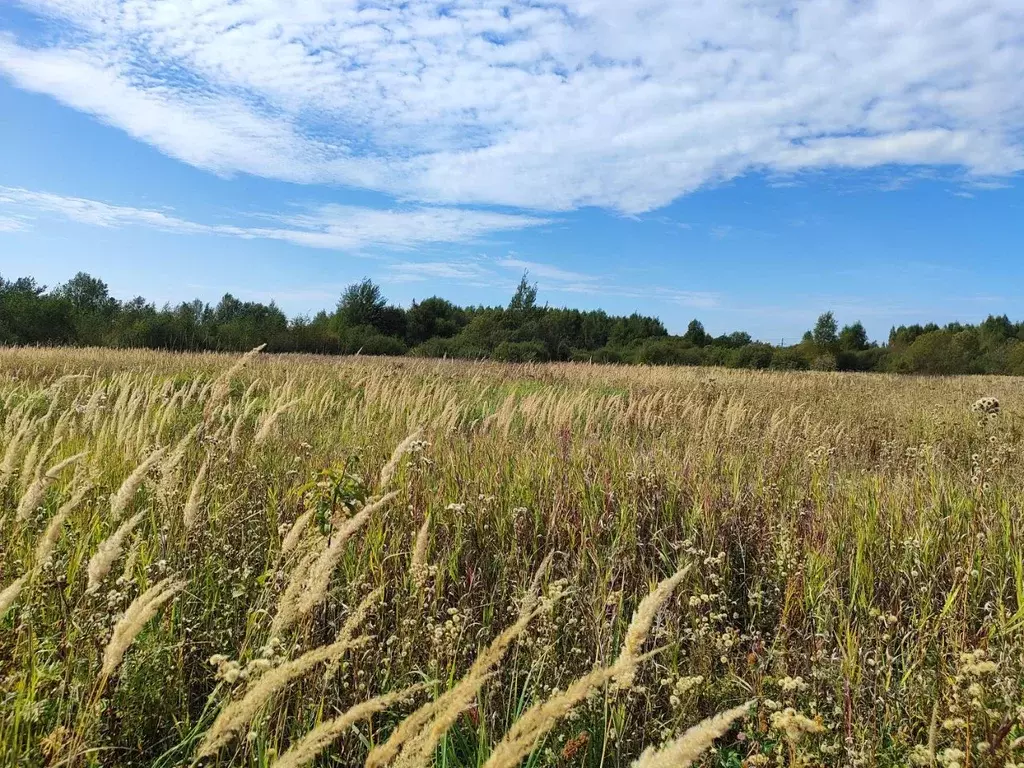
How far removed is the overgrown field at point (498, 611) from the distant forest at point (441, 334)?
82.0ft

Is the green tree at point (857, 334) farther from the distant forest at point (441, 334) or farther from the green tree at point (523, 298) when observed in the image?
the green tree at point (523, 298)

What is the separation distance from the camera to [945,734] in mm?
1730

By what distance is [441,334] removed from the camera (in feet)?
221

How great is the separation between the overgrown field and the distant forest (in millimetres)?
24992

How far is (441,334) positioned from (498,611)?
65800 mm

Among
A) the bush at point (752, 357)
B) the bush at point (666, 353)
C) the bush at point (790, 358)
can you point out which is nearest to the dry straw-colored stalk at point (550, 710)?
the bush at point (666, 353)

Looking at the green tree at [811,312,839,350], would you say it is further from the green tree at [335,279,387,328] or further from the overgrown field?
the overgrown field

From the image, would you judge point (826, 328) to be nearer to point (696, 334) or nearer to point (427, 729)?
point (696, 334)

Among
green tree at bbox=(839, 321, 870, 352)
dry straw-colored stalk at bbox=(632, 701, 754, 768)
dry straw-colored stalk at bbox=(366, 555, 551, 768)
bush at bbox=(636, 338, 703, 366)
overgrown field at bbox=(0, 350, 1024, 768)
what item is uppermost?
green tree at bbox=(839, 321, 870, 352)

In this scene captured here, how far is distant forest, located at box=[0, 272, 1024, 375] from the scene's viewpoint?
40969 mm

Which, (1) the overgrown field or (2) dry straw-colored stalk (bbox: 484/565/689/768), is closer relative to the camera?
(2) dry straw-colored stalk (bbox: 484/565/689/768)

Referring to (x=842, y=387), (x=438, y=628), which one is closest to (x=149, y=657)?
(x=438, y=628)

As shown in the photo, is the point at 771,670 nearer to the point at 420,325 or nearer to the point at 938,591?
the point at 938,591

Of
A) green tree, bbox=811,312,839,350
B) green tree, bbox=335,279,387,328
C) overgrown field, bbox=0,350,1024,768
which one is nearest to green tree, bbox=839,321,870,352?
green tree, bbox=811,312,839,350
